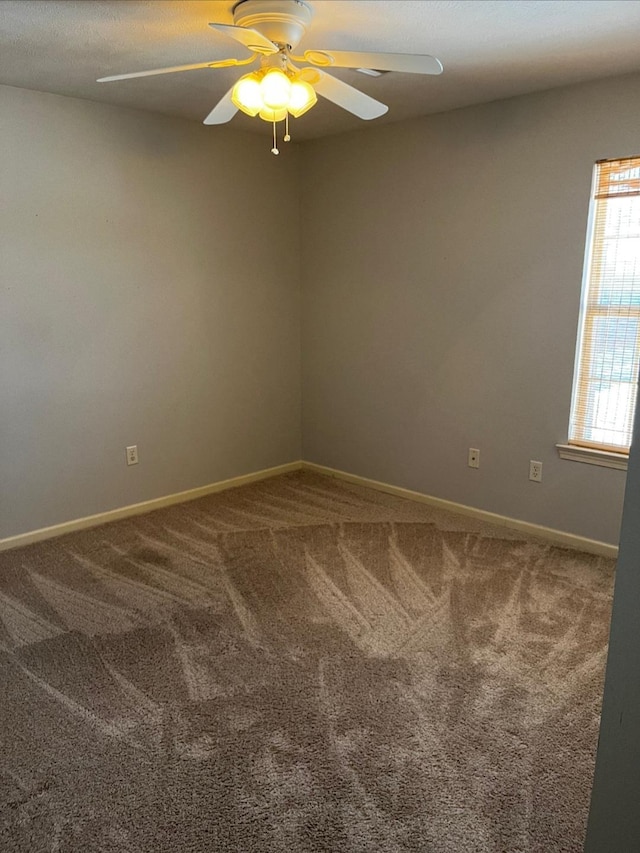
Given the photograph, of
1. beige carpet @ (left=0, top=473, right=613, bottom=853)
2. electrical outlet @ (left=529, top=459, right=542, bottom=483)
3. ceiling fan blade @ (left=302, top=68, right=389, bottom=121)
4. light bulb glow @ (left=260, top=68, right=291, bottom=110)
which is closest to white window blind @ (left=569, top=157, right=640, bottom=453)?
electrical outlet @ (left=529, top=459, right=542, bottom=483)

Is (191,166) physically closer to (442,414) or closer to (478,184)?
(478,184)

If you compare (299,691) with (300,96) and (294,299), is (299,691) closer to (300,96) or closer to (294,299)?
(300,96)

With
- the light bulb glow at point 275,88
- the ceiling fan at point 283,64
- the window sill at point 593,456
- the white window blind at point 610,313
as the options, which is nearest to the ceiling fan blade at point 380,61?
the ceiling fan at point 283,64

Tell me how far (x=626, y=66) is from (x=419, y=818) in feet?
10.2

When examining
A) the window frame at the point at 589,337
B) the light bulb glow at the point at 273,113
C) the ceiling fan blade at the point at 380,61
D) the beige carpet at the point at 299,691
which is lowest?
the beige carpet at the point at 299,691

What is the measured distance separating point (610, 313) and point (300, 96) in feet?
6.29

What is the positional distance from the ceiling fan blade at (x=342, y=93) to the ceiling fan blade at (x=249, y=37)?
5.7 inches

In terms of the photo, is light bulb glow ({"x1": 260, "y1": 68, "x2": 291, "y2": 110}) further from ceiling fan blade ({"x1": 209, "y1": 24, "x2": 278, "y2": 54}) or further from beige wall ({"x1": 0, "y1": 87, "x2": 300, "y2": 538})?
beige wall ({"x1": 0, "y1": 87, "x2": 300, "y2": 538})

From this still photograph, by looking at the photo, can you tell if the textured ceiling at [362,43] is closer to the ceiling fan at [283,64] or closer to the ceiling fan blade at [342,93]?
the ceiling fan at [283,64]

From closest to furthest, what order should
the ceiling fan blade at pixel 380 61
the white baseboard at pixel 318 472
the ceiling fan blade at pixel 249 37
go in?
the ceiling fan blade at pixel 249 37, the ceiling fan blade at pixel 380 61, the white baseboard at pixel 318 472

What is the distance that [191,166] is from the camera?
3.88m

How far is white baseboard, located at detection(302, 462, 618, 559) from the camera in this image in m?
3.39

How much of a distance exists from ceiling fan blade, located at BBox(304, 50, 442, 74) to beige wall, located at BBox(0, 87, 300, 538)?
1799 millimetres

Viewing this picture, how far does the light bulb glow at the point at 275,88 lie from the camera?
2100mm
